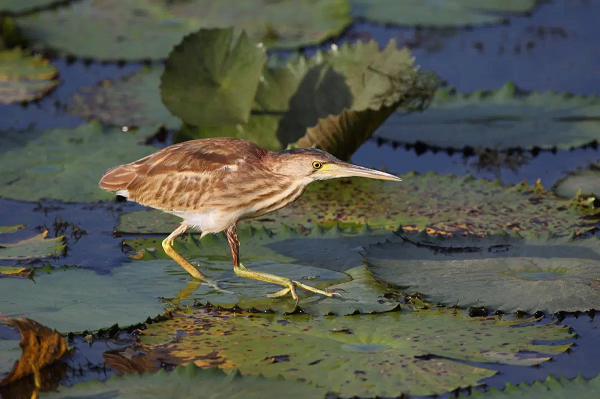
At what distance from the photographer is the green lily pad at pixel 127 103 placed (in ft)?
27.8

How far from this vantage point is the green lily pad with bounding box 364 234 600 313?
5078mm

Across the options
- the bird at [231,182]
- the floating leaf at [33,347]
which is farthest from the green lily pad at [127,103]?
the floating leaf at [33,347]

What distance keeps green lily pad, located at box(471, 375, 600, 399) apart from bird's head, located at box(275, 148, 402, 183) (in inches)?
59.7

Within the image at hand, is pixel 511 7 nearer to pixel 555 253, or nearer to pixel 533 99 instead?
pixel 533 99

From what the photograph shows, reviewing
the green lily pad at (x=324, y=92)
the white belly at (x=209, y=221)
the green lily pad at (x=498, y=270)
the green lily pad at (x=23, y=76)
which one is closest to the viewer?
the green lily pad at (x=498, y=270)

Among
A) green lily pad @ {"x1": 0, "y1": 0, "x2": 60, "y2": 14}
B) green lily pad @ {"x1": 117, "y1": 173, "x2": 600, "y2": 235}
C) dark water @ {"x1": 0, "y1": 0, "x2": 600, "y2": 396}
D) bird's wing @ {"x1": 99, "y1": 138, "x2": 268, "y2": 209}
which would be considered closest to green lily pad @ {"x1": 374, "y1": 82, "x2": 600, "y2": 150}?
dark water @ {"x1": 0, "y1": 0, "x2": 600, "y2": 396}

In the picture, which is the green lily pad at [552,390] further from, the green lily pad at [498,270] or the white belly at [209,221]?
the white belly at [209,221]

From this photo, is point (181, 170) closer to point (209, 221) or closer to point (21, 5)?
point (209, 221)

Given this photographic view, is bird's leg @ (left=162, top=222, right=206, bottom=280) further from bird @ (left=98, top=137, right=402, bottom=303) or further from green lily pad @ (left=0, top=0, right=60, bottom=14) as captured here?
green lily pad @ (left=0, top=0, right=60, bottom=14)

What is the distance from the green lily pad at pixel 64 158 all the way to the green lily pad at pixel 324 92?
555 mm

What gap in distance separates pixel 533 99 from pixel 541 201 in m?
1.92

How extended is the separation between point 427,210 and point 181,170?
6.14 ft

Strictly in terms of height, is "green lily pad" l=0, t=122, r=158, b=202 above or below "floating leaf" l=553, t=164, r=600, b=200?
below

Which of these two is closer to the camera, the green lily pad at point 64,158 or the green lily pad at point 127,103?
the green lily pad at point 64,158
